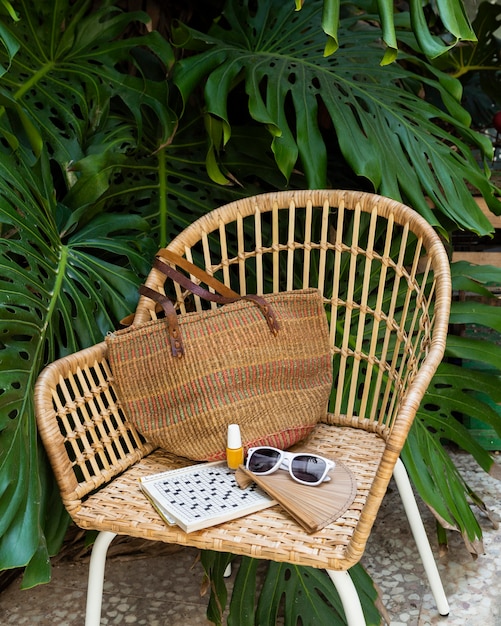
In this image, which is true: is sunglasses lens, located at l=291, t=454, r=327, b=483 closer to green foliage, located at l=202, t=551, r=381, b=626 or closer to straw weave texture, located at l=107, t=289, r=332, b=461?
straw weave texture, located at l=107, t=289, r=332, b=461

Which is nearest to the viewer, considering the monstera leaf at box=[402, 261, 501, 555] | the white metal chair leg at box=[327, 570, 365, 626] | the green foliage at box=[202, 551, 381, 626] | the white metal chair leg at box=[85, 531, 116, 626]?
the white metal chair leg at box=[327, 570, 365, 626]

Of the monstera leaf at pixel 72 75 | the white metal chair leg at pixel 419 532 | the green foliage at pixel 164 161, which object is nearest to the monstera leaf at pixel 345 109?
the green foliage at pixel 164 161

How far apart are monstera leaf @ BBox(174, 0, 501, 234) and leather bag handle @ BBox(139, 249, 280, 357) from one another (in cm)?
21

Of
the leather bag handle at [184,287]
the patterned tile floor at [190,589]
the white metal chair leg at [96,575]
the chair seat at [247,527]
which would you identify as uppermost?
the leather bag handle at [184,287]

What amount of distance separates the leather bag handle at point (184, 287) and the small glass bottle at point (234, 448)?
5.1 inches

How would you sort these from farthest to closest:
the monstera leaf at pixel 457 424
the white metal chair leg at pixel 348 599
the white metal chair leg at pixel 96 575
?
the monstera leaf at pixel 457 424 → the white metal chair leg at pixel 96 575 → the white metal chair leg at pixel 348 599

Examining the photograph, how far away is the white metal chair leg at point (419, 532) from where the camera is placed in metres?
1.01

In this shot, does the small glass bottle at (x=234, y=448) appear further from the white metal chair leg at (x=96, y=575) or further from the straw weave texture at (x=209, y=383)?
the white metal chair leg at (x=96, y=575)

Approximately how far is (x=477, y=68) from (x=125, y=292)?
4.65 ft

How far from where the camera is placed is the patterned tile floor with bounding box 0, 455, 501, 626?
113 cm

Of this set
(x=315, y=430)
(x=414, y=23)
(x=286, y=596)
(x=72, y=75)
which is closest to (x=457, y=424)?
(x=315, y=430)

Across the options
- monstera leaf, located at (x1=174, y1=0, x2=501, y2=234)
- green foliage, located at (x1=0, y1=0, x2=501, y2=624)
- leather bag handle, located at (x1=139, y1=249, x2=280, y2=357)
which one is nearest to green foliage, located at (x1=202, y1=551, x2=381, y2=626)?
green foliage, located at (x1=0, y1=0, x2=501, y2=624)

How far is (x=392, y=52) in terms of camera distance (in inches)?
33.6

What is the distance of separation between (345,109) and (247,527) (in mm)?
734
